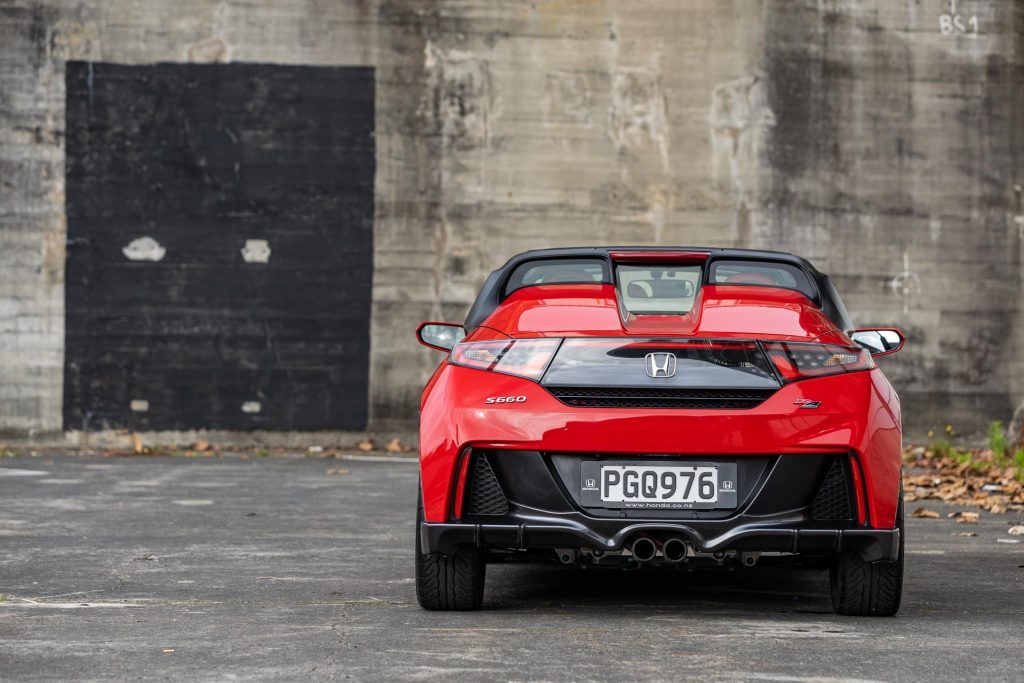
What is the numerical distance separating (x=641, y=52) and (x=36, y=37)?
6016 millimetres

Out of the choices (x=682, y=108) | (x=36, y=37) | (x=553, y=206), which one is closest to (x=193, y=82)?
(x=36, y=37)

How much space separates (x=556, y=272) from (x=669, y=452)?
1.47m

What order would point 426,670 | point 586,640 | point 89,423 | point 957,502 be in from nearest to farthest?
point 426,670 → point 586,640 → point 957,502 → point 89,423

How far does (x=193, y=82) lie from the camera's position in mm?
14586

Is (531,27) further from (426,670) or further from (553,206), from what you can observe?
(426,670)

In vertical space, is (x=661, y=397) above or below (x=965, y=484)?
above

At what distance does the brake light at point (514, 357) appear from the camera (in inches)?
194

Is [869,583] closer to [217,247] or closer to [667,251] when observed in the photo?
[667,251]

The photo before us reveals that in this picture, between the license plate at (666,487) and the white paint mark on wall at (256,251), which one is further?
the white paint mark on wall at (256,251)

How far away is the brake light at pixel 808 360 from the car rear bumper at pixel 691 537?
A: 51cm

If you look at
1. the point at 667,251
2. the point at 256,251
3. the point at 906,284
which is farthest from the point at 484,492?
the point at 906,284

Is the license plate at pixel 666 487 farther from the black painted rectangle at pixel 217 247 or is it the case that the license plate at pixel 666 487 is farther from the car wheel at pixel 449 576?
the black painted rectangle at pixel 217 247

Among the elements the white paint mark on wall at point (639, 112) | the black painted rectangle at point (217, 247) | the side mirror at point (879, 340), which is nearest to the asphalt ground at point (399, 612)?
the side mirror at point (879, 340)

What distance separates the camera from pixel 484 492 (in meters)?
4.90
